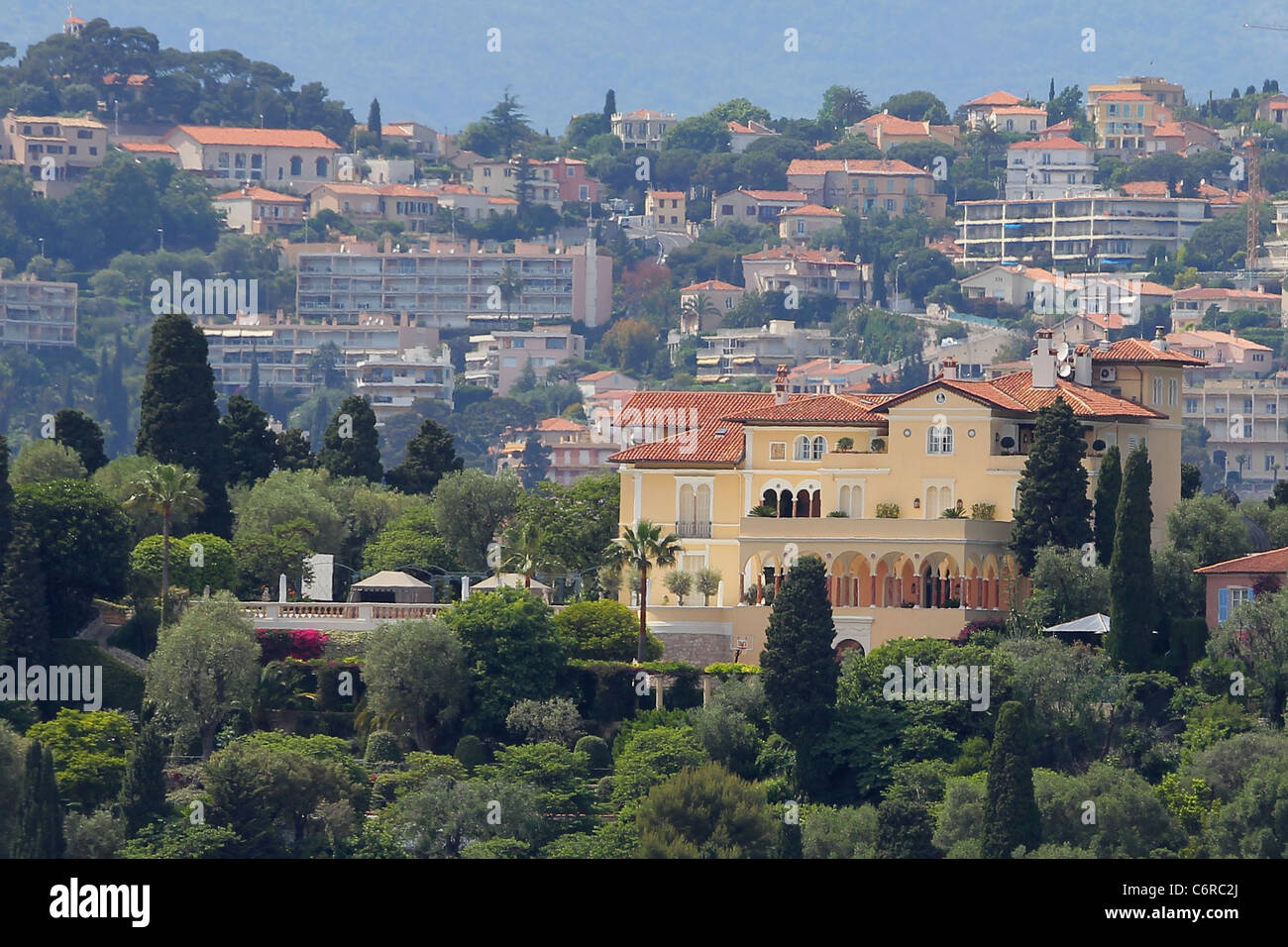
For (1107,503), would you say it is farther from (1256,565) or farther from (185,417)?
(185,417)

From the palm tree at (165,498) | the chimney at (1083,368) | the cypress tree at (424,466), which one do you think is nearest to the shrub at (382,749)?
the palm tree at (165,498)

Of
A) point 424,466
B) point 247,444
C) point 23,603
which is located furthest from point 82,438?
point 23,603

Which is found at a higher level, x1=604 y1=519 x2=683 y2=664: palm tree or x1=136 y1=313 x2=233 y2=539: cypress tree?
x1=136 y1=313 x2=233 y2=539: cypress tree

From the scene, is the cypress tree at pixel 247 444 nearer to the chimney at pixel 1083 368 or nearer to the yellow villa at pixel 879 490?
the yellow villa at pixel 879 490

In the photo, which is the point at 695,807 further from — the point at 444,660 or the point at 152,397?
the point at 152,397

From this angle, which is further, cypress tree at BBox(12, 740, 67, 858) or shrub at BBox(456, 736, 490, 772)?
shrub at BBox(456, 736, 490, 772)

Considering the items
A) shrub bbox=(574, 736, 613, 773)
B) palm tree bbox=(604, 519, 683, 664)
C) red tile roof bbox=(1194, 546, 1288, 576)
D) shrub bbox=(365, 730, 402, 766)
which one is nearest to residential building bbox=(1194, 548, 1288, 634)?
red tile roof bbox=(1194, 546, 1288, 576)

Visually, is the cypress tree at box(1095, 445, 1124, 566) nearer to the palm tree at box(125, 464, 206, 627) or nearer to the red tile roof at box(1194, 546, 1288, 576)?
the red tile roof at box(1194, 546, 1288, 576)
